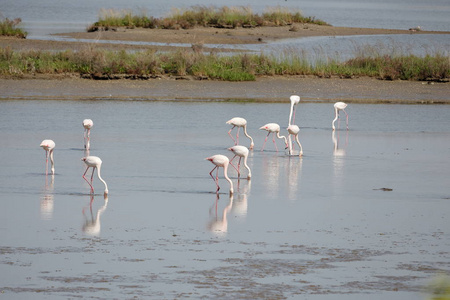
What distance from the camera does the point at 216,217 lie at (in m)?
11.0

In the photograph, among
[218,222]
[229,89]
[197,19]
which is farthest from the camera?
[197,19]

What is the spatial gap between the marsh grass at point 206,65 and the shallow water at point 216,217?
27.7ft

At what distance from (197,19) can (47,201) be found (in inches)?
1649

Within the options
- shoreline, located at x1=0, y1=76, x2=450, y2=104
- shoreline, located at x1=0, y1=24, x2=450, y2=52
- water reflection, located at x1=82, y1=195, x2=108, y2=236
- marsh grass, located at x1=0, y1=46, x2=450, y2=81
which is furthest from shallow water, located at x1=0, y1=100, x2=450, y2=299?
shoreline, located at x1=0, y1=24, x2=450, y2=52

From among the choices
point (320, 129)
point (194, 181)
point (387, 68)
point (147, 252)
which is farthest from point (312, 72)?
point (147, 252)

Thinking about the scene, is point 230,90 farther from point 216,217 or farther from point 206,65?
point 216,217

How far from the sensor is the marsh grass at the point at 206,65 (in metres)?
27.9

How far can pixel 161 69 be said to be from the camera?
28.3 metres

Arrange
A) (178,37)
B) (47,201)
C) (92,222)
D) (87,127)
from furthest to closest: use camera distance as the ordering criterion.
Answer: (178,37) → (87,127) → (47,201) → (92,222)

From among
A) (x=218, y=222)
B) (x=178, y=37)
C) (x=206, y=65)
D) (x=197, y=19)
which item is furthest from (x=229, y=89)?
(x=197, y=19)

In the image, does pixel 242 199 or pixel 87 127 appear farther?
pixel 87 127

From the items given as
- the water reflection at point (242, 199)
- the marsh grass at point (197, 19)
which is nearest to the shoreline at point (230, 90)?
the water reflection at point (242, 199)

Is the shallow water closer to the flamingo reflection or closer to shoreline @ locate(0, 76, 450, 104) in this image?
the flamingo reflection

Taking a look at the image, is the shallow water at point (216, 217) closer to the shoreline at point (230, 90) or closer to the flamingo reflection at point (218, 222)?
the flamingo reflection at point (218, 222)
